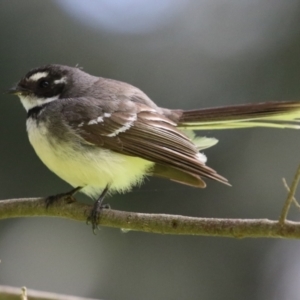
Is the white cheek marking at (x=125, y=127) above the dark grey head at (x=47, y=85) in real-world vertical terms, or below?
below

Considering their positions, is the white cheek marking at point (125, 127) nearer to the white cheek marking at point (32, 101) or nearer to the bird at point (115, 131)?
the bird at point (115, 131)

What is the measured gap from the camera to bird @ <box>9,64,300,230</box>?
2227 millimetres

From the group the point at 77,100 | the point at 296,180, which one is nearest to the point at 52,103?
the point at 77,100

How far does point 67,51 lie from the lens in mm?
3871

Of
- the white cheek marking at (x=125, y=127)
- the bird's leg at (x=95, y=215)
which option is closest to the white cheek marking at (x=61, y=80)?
the white cheek marking at (x=125, y=127)

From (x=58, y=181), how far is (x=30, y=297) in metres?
1.45

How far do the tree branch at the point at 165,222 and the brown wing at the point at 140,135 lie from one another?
0.32 meters

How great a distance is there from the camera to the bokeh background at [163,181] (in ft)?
10.8

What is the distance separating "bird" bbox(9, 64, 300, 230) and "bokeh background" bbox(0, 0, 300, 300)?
92 centimetres

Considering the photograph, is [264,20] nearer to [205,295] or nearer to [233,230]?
[205,295]

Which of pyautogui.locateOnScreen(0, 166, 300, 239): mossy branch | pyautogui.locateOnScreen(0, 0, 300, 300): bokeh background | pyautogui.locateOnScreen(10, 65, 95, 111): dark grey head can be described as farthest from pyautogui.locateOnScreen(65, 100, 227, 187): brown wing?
pyautogui.locateOnScreen(0, 0, 300, 300): bokeh background

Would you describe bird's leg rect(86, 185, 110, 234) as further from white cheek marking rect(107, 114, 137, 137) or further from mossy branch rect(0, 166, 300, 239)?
white cheek marking rect(107, 114, 137, 137)

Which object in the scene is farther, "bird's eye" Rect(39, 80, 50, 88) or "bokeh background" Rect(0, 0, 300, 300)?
"bokeh background" Rect(0, 0, 300, 300)

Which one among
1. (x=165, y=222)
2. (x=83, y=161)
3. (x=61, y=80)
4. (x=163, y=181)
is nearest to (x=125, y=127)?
(x=83, y=161)
